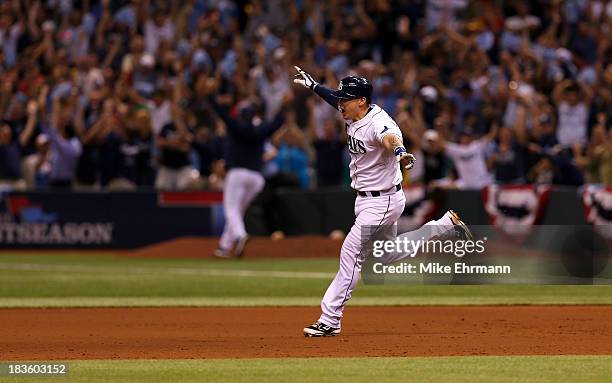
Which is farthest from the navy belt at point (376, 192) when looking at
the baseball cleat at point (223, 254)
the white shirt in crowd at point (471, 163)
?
the white shirt in crowd at point (471, 163)

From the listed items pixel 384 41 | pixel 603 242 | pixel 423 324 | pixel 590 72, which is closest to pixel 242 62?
pixel 384 41

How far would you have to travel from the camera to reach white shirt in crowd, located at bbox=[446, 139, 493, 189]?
79.6ft

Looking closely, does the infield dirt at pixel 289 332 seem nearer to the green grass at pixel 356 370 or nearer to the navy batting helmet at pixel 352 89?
the green grass at pixel 356 370

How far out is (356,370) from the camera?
988cm

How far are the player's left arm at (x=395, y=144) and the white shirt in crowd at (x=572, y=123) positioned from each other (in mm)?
13540

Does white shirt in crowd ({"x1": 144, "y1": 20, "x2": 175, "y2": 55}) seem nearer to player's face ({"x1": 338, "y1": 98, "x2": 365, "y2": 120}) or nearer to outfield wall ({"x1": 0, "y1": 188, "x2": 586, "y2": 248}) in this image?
outfield wall ({"x1": 0, "y1": 188, "x2": 586, "y2": 248})

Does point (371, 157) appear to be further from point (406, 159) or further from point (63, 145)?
point (63, 145)

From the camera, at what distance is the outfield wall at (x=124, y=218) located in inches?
997

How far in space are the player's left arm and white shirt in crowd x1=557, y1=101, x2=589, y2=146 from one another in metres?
13.5

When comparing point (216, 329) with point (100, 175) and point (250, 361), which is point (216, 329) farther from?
point (100, 175)

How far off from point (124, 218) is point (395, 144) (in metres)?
14.9

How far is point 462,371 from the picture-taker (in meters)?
9.83

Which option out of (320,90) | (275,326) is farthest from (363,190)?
(275,326)

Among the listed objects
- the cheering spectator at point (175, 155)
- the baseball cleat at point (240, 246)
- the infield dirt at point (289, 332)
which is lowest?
the baseball cleat at point (240, 246)
